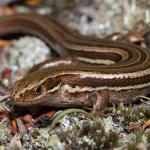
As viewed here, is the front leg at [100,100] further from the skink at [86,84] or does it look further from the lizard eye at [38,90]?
the lizard eye at [38,90]

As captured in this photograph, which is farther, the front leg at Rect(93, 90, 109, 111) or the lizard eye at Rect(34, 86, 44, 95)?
the front leg at Rect(93, 90, 109, 111)

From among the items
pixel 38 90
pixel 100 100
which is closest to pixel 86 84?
pixel 100 100

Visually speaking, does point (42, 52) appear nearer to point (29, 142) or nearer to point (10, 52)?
point (10, 52)

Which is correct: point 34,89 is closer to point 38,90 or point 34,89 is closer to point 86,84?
point 38,90

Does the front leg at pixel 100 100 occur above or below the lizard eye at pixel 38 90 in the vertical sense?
below

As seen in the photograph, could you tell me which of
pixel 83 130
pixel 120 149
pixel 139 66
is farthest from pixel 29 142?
pixel 139 66

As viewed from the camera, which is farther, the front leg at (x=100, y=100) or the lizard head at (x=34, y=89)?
the front leg at (x=100, y=100)

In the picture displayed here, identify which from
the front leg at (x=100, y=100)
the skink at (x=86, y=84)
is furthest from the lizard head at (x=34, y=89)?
the front leg at (x=100, y=100)

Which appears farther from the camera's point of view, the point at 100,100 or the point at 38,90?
the point at 100,100

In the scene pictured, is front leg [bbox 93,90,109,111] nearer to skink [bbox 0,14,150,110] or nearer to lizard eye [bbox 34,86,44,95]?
skink [bbox 0,14,150,110]

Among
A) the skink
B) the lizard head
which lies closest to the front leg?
the skink

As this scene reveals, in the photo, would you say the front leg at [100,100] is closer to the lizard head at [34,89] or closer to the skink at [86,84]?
the skink at [86,84]
